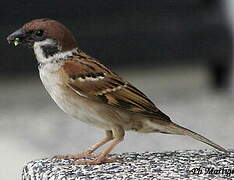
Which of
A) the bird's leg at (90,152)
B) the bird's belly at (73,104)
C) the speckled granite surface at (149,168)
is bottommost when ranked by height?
the speckled granite surface at (149,168)

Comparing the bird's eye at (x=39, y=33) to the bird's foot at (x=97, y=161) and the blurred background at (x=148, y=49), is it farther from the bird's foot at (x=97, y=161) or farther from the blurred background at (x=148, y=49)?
the blurred background at (x=148, y=49)

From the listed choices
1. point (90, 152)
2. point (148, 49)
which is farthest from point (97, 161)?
point (148, 49)

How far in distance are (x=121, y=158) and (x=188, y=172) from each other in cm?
49

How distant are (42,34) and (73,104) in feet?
1.25

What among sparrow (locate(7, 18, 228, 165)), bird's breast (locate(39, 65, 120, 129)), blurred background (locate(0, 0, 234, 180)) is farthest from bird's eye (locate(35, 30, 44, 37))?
blurred background (locate(0, 0, 234, 180))

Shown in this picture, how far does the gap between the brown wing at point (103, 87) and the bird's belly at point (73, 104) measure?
0.04 meters

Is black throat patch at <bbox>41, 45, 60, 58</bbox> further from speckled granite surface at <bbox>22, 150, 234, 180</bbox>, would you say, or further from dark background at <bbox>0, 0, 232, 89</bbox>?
dark background at <bbox>0, 0, 232, 89</bbox>

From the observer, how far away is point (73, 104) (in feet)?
13.4

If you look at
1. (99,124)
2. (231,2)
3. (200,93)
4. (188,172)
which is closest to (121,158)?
(99,124)

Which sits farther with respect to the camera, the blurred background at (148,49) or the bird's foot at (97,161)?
the blurred background at (148,49)

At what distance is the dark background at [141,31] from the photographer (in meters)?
11.1

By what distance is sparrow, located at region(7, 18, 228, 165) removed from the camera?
407cm

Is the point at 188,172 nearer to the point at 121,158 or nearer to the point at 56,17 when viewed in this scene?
the point at 121,158

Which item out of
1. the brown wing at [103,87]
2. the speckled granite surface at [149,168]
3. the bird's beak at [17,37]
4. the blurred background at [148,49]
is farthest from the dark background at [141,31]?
the speckled granite surface at [149,168]
